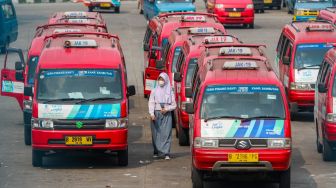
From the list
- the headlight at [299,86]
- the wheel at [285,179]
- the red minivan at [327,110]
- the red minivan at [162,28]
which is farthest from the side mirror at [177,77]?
the wheel at [285,179]

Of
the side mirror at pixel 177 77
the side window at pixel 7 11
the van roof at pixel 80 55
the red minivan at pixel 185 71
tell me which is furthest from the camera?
the side window at pixel 7 11

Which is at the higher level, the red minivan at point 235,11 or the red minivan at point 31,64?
the red minivan at point 31,64

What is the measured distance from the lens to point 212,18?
3241 cm

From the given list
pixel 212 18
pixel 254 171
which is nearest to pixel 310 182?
pixel 254 171

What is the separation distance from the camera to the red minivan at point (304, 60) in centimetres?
2719

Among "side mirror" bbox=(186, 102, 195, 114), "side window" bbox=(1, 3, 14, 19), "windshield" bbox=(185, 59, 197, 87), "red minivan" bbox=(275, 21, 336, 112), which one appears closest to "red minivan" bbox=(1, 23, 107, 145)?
"windshield" bbox=(185, 59, 197, 87)

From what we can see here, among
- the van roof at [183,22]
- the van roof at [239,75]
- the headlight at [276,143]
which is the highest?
the van roof at [239,75]

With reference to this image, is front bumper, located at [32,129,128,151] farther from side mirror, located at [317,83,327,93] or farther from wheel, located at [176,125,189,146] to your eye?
side mirror, located at [317,83,327,93]

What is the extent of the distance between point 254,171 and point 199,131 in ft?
3.49

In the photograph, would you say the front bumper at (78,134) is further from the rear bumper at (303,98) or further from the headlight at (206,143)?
the rear bumper at (303,98)

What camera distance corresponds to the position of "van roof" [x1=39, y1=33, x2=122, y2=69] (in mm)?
21391

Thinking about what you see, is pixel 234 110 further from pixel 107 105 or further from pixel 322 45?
pixel 322 45

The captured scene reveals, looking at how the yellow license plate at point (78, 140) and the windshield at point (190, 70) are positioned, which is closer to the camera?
the yellow license plate at point (78, 140)

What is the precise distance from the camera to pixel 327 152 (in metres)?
21.6
